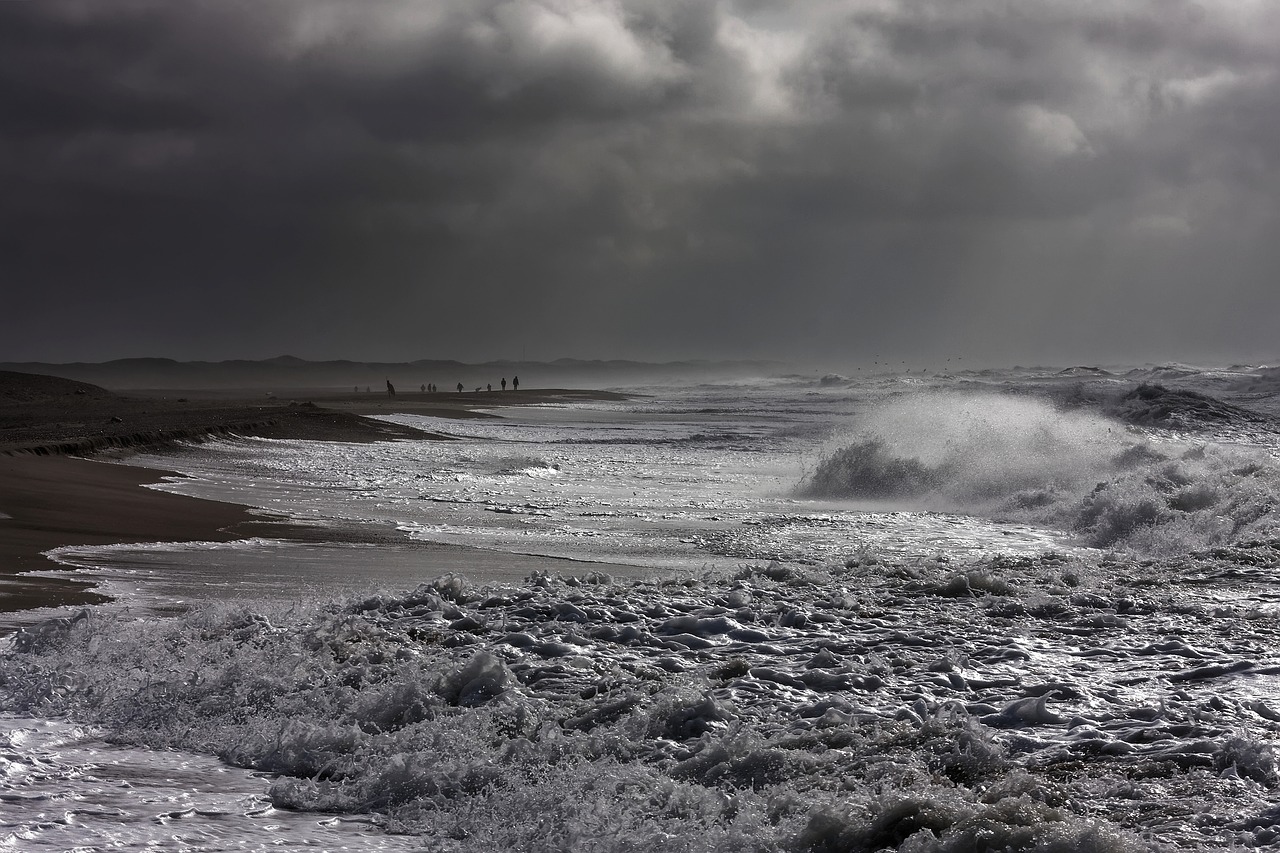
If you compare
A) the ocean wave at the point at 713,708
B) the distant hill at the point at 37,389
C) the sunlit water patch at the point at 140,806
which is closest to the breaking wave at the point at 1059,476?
the ocean wave at the point at 713,708

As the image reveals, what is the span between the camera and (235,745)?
4.82 metres

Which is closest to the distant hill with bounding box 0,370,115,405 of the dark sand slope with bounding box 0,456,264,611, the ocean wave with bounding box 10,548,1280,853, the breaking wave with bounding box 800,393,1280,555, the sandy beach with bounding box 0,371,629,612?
the sandy beach with bounding box 0,371,629,612

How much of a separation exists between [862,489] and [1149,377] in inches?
1867

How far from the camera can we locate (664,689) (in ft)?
17.5

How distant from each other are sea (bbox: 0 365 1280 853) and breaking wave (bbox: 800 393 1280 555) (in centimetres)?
12

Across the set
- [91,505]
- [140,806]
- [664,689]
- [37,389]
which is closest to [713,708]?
[664,689]

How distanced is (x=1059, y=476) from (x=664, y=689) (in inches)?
441

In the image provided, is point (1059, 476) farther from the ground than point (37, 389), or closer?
closer

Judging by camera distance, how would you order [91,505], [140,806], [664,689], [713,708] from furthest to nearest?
[91,505]
[664,689]
[713,708]
[140,806]

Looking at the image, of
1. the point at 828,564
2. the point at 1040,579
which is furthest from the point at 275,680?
the point at 1040,579

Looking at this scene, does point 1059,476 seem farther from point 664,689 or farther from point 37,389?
point 37,389

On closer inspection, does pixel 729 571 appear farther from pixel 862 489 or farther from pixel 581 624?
pixel 862 489

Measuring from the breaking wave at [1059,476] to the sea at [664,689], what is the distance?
12 centimetres

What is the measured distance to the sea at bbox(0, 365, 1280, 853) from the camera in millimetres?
3943
